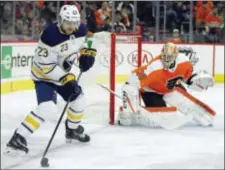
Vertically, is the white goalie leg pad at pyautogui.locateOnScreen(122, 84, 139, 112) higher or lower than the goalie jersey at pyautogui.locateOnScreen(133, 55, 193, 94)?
lower

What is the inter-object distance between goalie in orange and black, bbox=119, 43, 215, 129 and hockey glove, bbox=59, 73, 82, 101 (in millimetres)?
876

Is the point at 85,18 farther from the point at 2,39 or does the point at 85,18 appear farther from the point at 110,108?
the point at 110,108

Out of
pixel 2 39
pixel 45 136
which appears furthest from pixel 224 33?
pixel 45 136

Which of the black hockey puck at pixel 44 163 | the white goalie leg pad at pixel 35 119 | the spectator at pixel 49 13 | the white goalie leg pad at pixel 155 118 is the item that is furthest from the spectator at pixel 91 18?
the black hockey puck at pixel 44 163

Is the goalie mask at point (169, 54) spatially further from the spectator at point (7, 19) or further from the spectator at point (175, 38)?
the spectator at point (175, 38)

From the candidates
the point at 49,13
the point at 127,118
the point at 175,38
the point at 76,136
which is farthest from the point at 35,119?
the point at 175,38

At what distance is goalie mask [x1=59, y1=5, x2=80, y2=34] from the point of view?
330 cm

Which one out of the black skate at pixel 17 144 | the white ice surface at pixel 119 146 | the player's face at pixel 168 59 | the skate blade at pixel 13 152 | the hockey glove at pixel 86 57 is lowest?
the white ice surface at pixel 119 146

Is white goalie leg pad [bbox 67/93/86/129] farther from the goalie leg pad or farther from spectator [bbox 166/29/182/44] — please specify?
spectator [bbox 166/29/182/44]

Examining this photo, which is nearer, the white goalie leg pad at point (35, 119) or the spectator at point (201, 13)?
the white goalie leg pad at point (35, 119)

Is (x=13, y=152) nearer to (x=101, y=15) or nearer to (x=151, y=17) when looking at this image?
(x=101, y=15)

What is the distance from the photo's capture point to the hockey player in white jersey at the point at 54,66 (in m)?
3.26

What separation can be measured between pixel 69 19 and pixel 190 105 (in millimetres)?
1423

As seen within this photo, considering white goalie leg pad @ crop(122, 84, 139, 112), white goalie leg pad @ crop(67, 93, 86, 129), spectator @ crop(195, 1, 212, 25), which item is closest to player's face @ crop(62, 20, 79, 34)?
white goalie leg pad @ crop(67, 93, 86, 129)
